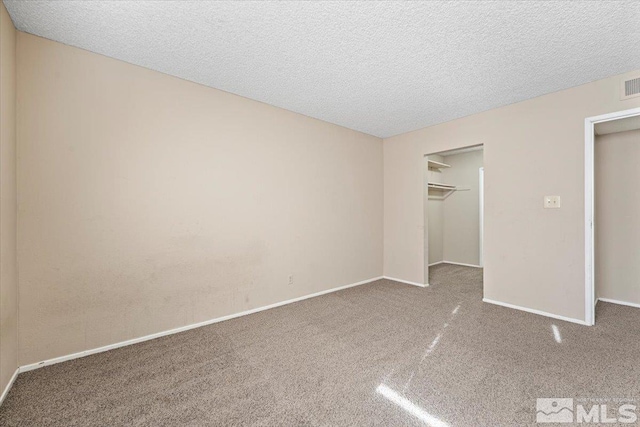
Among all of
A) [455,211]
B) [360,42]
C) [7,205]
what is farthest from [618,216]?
[7,205]

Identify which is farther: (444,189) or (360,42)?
(444,189)

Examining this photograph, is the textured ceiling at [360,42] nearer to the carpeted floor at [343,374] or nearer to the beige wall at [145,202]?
the beige wall at [145,202]

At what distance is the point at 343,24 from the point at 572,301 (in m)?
3.52

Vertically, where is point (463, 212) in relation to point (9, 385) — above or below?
above

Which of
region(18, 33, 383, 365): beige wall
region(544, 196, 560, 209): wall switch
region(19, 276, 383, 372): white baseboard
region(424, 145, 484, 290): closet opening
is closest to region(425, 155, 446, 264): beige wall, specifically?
region(424, 145, 484, 290): closet opening

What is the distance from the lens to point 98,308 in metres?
2.29

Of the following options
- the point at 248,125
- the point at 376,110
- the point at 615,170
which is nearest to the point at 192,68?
the point at 248,125

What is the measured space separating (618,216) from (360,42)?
3.92m

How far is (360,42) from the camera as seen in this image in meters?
2.13

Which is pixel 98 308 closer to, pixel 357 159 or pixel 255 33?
pixel 255 33

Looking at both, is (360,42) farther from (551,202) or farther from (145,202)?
(551,202)

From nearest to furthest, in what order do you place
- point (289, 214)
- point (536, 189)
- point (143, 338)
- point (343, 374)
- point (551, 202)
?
point (343, 374) → point (143, 338) → point (551, 202) → point (536, 189) → point (289, 214)

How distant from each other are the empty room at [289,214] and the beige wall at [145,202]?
18mm

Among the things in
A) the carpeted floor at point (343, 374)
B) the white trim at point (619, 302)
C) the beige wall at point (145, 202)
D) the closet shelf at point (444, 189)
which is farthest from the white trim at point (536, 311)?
the closet shelf at point (444, 189)
